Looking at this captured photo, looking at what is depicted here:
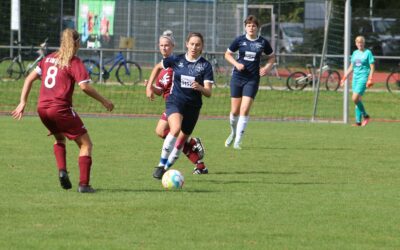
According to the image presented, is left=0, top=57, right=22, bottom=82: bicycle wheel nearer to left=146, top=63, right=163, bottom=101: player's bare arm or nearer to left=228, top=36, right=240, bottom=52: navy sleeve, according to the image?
left=228, top=36, right=240, bottom=52: navy sleeve

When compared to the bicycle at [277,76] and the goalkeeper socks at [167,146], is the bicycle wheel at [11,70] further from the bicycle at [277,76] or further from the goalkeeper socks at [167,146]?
the goalkeeper socks at [167,146]

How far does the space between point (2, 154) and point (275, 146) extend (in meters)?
4.60

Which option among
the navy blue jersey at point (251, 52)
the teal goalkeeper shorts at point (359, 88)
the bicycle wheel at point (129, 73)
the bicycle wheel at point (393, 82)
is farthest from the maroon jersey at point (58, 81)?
the bicycle wheel at point (393, 82)

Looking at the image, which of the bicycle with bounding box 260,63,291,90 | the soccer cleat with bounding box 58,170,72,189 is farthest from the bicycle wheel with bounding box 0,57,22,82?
the soccer cleat with bounding box 58,170,72,189

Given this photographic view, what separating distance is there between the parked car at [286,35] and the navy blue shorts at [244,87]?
17.9m

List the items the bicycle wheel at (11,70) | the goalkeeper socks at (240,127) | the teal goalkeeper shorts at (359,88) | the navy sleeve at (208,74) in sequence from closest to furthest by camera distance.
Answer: the navy sleeve at (208,74)
the goalkeeper socks at (240,127)
the teal goalkeeper shorts at (359,88)
the bicycle wheel at (11,70)

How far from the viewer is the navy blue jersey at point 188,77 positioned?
12.0 metres

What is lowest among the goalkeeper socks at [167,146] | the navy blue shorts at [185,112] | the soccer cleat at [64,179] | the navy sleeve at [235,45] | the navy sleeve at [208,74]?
the soccer cleat at [64,179]

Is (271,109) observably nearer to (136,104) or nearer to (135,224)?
(136,104)

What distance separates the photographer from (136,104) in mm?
26078

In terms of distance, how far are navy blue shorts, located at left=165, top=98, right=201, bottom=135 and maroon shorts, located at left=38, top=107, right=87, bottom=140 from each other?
1.82m

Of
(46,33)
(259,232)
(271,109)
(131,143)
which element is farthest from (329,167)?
(46,33)

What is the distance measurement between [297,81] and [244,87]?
13.0 meters

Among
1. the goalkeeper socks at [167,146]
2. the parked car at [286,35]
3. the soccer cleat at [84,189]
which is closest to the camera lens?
the soccer cleat at [84,189]
